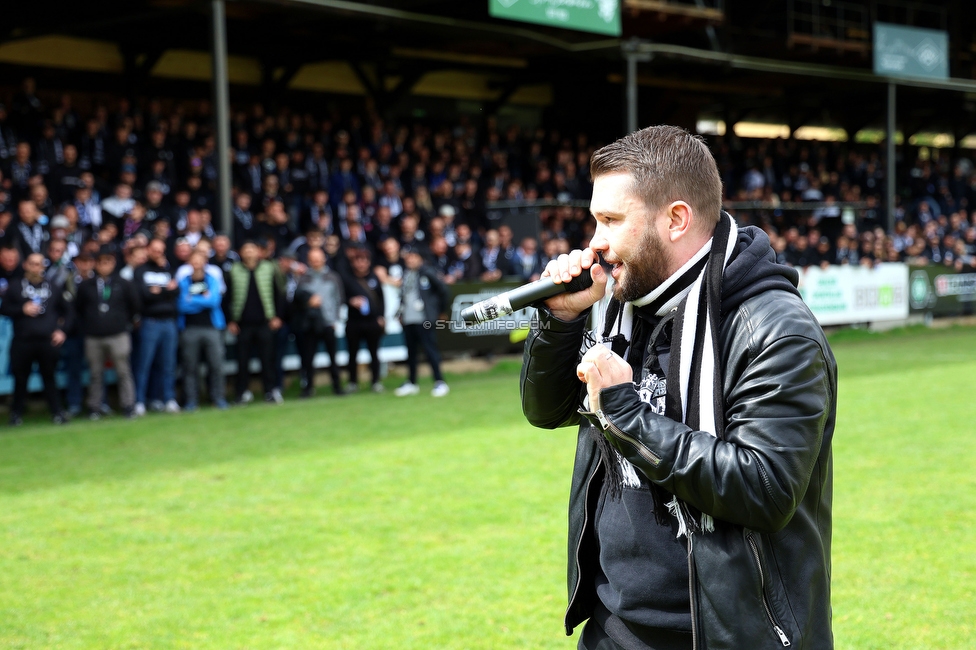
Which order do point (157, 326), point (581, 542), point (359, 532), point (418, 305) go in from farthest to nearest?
point (418, 305) → point (157, 326) → point (359, 532) → point (581, 542)

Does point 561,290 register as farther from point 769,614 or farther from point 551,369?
point 769,614

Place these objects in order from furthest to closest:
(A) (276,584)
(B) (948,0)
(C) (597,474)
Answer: (B) (948,0), (A) (276,584), (C) (597,474)

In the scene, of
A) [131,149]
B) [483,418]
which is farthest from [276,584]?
[131,149]

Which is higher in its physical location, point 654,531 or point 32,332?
point 654,531

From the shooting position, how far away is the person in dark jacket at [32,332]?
1120 cm

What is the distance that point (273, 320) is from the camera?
13000 mm

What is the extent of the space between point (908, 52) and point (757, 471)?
2547 cm

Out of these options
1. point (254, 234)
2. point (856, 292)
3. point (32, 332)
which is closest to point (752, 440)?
point (32, 332)

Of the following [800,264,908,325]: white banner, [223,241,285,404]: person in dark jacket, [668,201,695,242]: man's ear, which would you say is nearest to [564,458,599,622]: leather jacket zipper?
[668,201,695,242]: man's ear

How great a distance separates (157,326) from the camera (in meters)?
12.1

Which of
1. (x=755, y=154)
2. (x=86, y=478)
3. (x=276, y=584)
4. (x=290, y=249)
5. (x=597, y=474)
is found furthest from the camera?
(x=755, y=154)

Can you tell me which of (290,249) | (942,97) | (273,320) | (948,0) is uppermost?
(948,0)

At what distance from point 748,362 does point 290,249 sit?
13.0 meters

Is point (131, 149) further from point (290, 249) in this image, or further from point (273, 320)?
point (273, 320)
